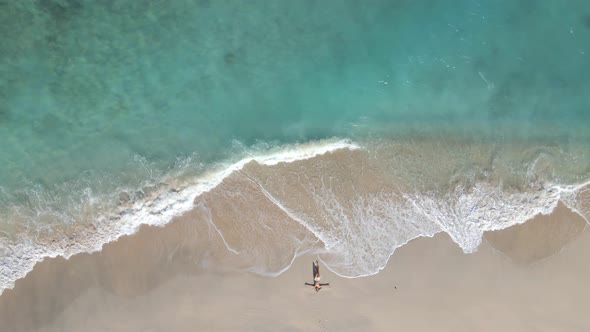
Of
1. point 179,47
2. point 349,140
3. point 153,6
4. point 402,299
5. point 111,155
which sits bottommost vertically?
point 402,299

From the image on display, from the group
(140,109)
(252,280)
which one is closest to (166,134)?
(140,109)

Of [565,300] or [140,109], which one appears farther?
[140,109]

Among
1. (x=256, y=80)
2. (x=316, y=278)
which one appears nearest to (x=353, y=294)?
(x=316, y=278)

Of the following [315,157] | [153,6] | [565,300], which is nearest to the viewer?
[565,300]

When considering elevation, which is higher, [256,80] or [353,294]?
[256,80]

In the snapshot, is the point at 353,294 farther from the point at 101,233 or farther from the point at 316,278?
the point at 101,233

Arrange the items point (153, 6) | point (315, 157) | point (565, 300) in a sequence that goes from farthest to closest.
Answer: point (153, 6) < point (315, 157) < point (565, 300)

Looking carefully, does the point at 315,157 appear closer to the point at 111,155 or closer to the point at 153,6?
the point at 111,155

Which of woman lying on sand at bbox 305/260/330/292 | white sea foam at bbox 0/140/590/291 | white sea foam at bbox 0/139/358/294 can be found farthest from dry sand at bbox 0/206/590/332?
white sea foam at bbox 0/139/358/294
